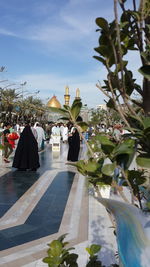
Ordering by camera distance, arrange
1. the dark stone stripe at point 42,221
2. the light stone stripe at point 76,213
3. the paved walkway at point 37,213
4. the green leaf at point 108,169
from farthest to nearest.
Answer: the light stone stripe at point 76,213 < the dark stone stripe at point 42,221 < the paved walkway at point 37,213 < the green leaf at point 108,169

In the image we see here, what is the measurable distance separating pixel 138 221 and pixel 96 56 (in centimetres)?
64

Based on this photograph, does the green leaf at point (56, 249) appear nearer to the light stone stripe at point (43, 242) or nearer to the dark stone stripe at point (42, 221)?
the light stone stripe at point (43, 242)

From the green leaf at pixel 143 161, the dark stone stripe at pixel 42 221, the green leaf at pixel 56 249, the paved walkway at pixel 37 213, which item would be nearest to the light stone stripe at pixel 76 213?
the paved walkway at pixel 37 213

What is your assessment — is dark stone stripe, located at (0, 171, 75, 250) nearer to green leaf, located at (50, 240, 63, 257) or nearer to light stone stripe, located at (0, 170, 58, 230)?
light stone stripe, located at (0, 170, 58, 230)

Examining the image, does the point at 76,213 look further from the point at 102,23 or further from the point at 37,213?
the point at 102,23

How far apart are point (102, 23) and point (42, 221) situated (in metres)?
4.07

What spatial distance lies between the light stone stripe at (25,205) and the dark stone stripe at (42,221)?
106 millimetres

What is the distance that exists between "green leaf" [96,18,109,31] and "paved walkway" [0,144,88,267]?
2901 millimetres

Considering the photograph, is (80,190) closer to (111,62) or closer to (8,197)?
(8,197)

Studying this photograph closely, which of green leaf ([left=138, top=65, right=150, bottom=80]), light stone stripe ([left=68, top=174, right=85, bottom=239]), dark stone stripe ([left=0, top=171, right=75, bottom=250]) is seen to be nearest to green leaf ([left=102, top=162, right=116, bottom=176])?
green leaf ([left=138, top=65, right=150, bottom=80])

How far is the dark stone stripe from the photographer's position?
3.84 meters

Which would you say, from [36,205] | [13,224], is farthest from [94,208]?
[13,224]

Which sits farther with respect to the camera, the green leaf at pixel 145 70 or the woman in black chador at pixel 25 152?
the woman in black chador at pixel 25 152

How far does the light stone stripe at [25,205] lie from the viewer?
4511 mm
